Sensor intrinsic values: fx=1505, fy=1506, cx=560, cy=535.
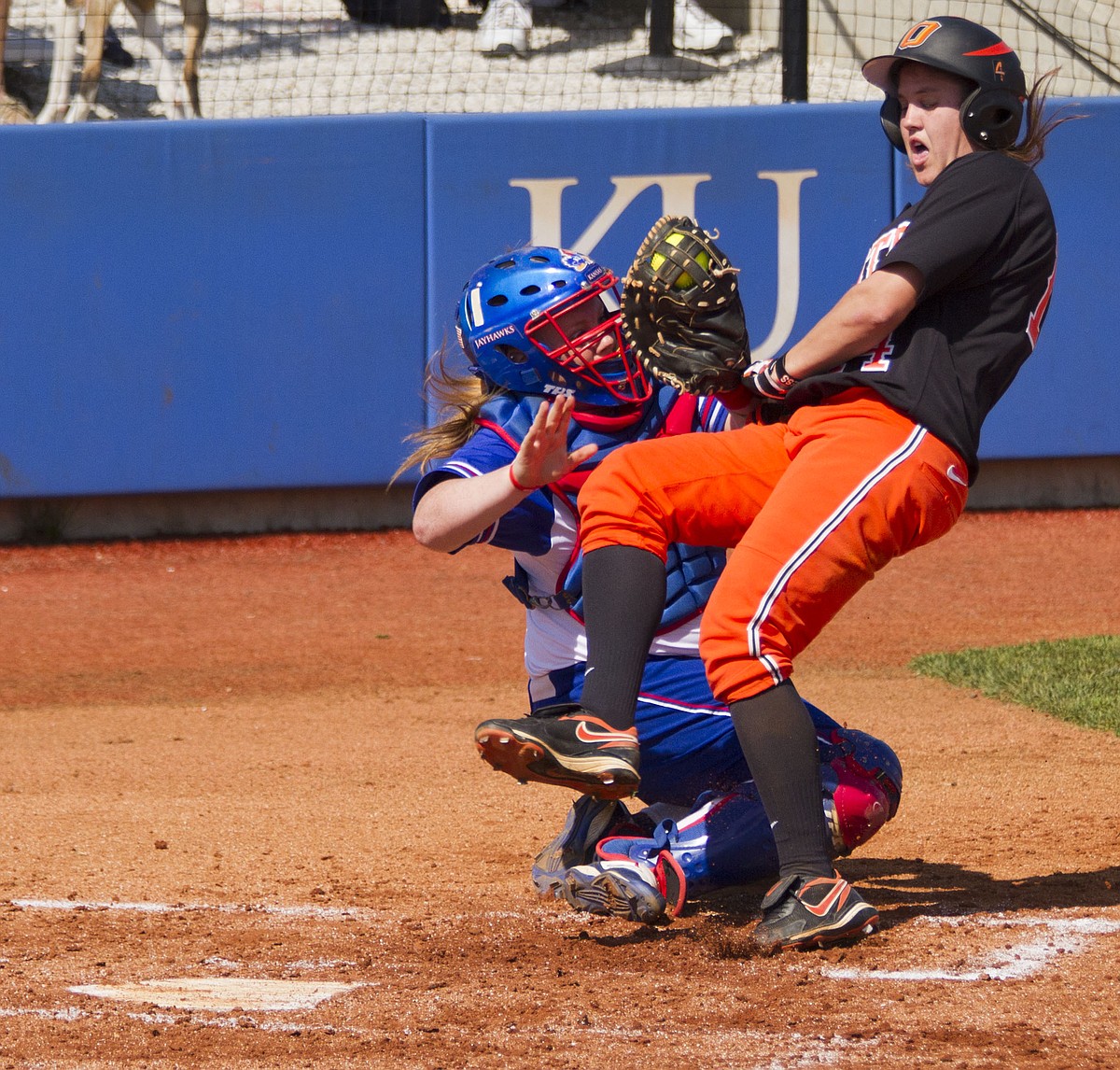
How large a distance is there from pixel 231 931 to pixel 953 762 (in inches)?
93.7

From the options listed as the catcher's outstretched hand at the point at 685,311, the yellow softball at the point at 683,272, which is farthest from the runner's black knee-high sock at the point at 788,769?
the yellow softball at the point at 683,272

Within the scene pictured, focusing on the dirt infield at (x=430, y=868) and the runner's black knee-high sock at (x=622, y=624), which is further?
the runner's black knee-high sock at (x=622, y=624)

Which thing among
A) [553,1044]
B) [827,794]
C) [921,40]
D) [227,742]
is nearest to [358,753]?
[227,742]

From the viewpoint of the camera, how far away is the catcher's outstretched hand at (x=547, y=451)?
8.89ft

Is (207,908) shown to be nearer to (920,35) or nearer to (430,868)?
(430,868)

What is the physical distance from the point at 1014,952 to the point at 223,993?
1441 mm

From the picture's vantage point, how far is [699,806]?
320 centimetres

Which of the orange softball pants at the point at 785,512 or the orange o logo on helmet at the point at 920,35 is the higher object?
the orange o logo on helmet at the point at 920,35

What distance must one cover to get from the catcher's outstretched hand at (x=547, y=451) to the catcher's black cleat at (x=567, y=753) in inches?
17.9

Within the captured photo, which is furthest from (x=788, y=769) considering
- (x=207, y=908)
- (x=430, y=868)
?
(x=207, y=908)

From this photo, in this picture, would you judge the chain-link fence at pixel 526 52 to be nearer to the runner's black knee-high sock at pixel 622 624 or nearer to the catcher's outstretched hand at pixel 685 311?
the catcher's outstretched hand at pixel 685 311

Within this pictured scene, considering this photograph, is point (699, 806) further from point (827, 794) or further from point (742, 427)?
point (742, 427)

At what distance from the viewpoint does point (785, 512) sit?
8.79 ft

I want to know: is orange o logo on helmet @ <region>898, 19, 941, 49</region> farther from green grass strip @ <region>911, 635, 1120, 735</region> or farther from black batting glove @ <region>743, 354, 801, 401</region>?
green grass strip @ <region>911, 635, 1120, 735</region>
